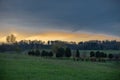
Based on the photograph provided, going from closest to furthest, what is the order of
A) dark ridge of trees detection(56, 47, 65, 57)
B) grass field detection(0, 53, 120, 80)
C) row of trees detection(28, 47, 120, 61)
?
grass field detection(0, 53, 120, 80), row of trees detection(28, 47, 120, 61), dark ridge of trees detection(56, 47, 65, 57)

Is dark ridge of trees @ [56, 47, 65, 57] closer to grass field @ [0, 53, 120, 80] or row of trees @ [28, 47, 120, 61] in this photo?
row of trees @ [28, 47, 120, 61]

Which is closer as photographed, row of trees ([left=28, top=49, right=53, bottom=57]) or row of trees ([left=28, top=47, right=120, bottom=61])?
row of trees ([left=28, top=47, right=120, bottom=61])

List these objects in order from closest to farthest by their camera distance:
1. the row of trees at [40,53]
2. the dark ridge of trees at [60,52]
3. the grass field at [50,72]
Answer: the grass field at [50,72] → the row of trees at [40,53] → the dark ridge of trees at [60,52]

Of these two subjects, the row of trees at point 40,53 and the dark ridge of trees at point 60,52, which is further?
the dark ridge of trees at point 60,52

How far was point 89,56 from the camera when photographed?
22.4 m

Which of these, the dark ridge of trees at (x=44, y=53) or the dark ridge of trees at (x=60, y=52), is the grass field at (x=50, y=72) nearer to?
the dark ridge of trees at (x=44, y=53)

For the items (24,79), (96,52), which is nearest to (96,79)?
(24,79)

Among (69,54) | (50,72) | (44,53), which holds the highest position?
(44,53)

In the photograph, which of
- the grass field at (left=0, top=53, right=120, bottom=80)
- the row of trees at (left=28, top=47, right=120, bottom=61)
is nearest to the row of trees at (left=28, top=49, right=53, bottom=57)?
the row of trees at (left=28, top=47, right=120, bottom=61)

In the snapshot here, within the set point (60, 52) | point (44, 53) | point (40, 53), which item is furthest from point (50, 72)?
point (60, 52)


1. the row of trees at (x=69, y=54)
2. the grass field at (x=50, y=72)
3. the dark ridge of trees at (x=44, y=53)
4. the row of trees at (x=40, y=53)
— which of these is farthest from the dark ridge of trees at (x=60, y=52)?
the grass field at (x=50, y=72)

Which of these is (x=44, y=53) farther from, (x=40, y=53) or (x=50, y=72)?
(x=50, y=72)

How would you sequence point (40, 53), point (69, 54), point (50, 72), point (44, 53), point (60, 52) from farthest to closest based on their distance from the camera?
point (60, 52) → point (40, 53) → point (44, 53) → point (69, 54) → point (50, 72)

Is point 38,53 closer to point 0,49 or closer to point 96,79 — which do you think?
point 96,79
